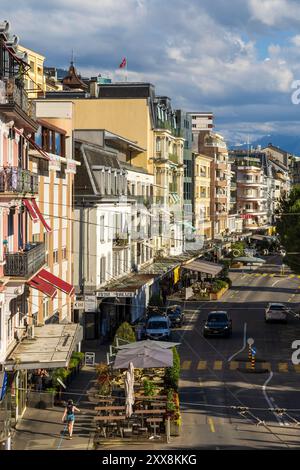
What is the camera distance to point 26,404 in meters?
39.0

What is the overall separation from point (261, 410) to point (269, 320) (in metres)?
31.1

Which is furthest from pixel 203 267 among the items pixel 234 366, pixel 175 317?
pixel 234 366

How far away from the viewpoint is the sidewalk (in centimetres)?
3213

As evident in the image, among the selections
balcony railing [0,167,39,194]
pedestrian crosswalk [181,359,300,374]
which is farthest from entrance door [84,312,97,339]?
balcony railing [0,167,39,194]

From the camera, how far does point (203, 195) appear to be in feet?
394

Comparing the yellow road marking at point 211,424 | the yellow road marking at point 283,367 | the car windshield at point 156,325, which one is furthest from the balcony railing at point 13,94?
the car windshield at point 156,325

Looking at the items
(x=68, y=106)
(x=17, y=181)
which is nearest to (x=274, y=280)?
(x=68, y=106)

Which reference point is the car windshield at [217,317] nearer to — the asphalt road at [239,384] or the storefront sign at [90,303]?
the asphalt road at [239,384]

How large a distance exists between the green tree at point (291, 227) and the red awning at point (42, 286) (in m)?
34.7

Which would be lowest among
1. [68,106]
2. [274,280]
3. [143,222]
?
[274,280]

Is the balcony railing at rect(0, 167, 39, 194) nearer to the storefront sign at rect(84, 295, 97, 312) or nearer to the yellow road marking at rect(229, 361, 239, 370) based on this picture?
the yellow road marking at rect(229, 361, 239, 370)

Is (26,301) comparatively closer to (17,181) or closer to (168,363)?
(168,363)

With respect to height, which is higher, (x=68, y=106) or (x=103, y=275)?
(x=68, y=106)

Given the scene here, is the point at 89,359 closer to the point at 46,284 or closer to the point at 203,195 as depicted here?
the point at 46,284
